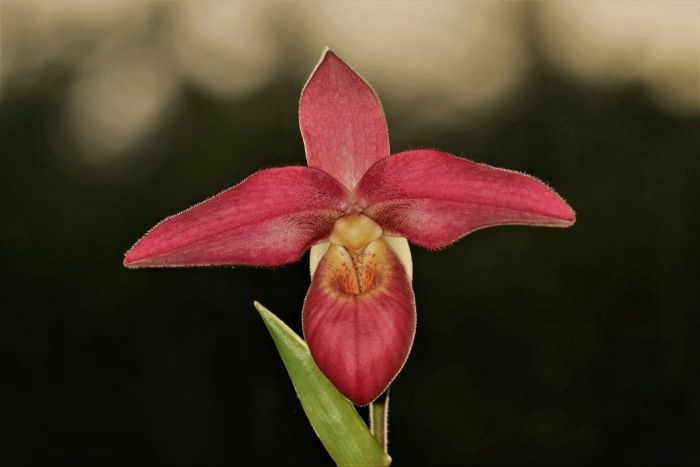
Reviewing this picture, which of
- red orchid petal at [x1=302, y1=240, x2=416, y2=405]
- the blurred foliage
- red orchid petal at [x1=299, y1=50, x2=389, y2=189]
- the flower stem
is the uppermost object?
red orchid petal at [x1=299, y1=50, x2=389, y2=189]

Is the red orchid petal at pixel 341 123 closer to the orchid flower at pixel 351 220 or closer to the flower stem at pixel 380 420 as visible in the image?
the orchid flower at pixel 351 220

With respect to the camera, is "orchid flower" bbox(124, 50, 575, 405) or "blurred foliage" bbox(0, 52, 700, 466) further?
"blurred foliage" bbox(0, 52, 700, 466)

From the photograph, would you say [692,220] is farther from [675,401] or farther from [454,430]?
[454,430]

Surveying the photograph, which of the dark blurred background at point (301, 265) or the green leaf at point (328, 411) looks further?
the dark blurred background at point (301, 265)

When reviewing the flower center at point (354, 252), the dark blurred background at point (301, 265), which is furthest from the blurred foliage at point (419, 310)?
the flower center at point (354, 252)

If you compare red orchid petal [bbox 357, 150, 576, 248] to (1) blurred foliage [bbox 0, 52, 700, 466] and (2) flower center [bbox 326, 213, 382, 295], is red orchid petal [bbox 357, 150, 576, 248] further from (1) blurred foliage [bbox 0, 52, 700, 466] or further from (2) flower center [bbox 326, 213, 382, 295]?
(1) blurred foliage [bbox 0, 52, 700, 466]

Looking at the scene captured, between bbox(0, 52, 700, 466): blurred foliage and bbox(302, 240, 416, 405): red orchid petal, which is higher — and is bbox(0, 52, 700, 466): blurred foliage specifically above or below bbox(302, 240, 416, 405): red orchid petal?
below

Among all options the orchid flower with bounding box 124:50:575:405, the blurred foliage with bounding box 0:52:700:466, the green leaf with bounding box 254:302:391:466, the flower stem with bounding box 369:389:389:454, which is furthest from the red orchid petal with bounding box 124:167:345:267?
the blurred foliage with bounding box 0:52:700:466
